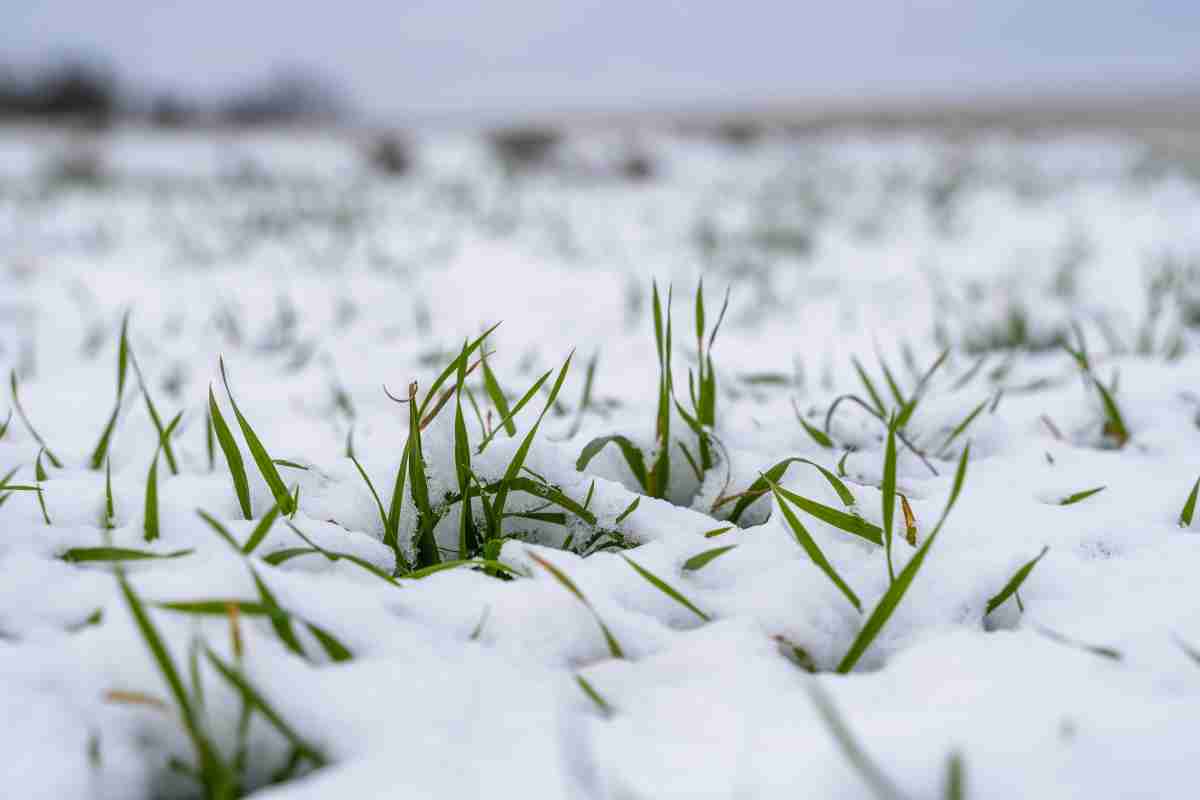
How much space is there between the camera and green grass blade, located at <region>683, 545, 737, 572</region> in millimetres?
930

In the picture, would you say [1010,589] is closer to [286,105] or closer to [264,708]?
[264,708]

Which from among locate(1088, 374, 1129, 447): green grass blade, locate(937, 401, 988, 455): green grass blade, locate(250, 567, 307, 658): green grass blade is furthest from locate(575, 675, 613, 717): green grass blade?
locate(1088, 374, 1129, 447): green grass blade

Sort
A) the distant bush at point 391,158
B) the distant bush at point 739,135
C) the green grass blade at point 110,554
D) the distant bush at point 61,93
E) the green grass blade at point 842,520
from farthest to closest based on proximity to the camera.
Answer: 1. the distant bush at point 61,93
2. the distant bush at point 739,135
3. the distant bush at point 391,158
4. the green grass blade at point 842,520
5. the green grass blade at point 110,554

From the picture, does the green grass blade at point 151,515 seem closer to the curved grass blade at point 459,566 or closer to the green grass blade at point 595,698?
the curved grass blade at point 459,566

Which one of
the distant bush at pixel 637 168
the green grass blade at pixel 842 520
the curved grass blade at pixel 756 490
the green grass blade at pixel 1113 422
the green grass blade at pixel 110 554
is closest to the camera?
the green grass blade at pixel 110 554

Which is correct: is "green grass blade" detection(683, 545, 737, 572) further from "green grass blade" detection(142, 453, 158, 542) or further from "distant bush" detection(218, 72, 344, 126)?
"distant bush" detection(218, 72, 344, 126)

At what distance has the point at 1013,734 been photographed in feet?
2.20

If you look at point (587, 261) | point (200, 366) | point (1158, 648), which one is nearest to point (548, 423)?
point (1158, 648)

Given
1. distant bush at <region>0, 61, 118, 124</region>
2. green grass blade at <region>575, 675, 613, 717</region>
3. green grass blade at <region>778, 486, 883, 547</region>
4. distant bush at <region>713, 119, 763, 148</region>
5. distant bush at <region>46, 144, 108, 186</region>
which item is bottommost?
green grass blade at <region>575, 675, 613, 717</region>

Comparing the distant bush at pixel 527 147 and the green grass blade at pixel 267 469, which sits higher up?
the distant bush at pixel 527 147

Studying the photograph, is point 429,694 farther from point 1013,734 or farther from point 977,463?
point 977,463

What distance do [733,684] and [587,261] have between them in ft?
12.3

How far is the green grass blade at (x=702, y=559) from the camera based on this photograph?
930 mm

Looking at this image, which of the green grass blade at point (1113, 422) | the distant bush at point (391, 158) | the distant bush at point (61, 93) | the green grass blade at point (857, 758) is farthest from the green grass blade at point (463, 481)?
the distant bush at point (61, 93)
